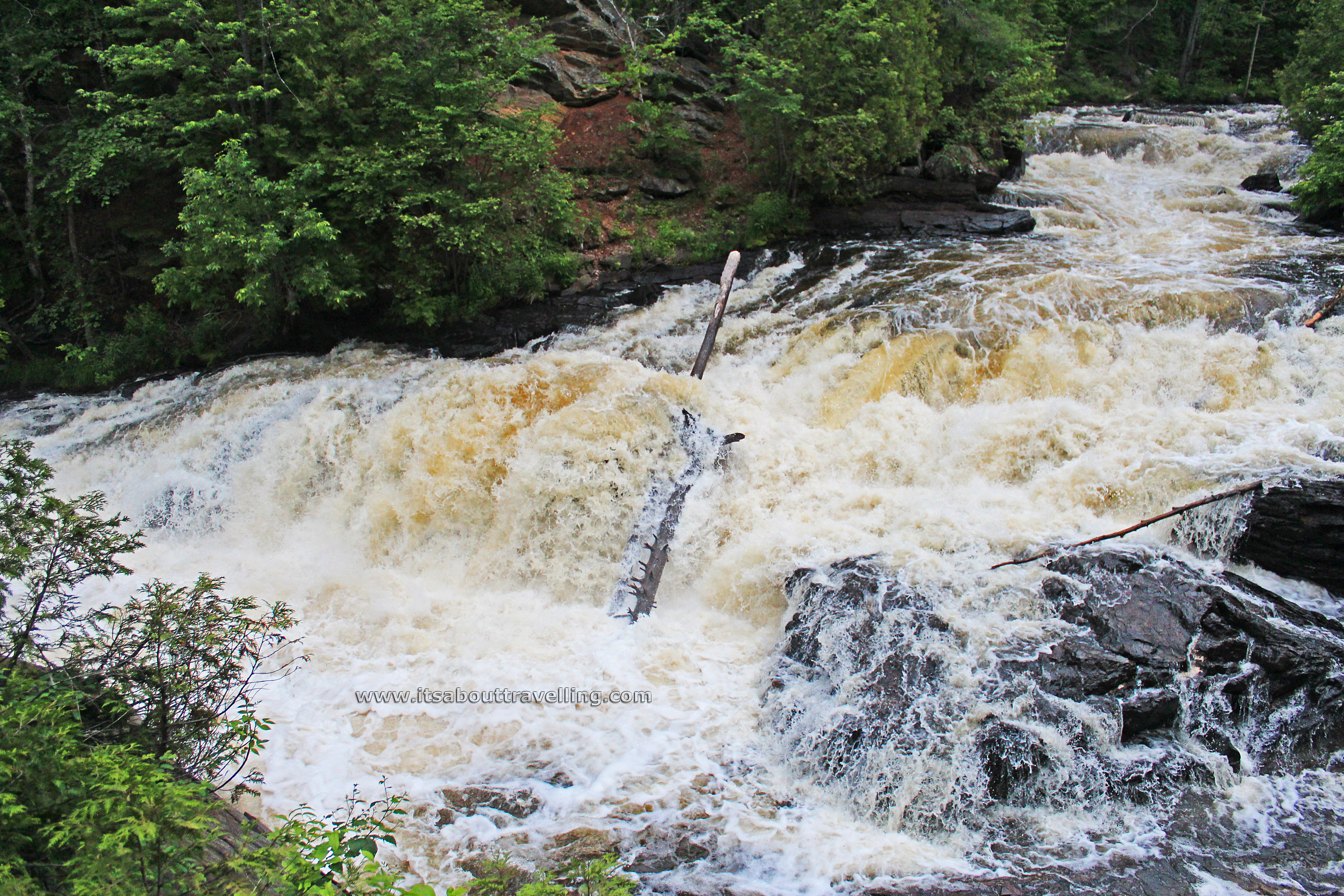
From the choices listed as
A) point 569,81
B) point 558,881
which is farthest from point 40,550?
point 569,81

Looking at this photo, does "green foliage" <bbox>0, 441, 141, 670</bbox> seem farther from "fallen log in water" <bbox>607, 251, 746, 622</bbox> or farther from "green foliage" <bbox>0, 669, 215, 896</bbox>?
"fallen log in water" <bbox>607, 251, 746, 622</bbox>

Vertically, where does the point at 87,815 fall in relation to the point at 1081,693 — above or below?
above

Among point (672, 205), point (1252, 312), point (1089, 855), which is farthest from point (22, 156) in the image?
point (1252, 312)

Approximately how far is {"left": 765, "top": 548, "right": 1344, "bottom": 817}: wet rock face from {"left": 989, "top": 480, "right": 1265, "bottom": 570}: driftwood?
0.52 ft

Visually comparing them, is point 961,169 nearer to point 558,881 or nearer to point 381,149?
point 381,149

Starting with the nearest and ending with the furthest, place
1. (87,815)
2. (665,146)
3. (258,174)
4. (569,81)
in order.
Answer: (87,815) → (258,174) → (665,146) → (569,81)

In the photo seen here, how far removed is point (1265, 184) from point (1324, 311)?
260 inches

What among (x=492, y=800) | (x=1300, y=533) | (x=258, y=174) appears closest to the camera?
(x=492, y=800)

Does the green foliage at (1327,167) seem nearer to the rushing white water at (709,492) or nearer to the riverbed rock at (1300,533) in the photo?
the rushing white water at (709,492)

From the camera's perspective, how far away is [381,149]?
9.53 metres

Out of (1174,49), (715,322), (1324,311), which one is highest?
(1174,49)

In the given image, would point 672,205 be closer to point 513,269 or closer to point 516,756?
point 513,269

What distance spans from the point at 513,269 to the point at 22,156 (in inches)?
286

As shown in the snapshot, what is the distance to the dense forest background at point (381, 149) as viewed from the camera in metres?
9.47
